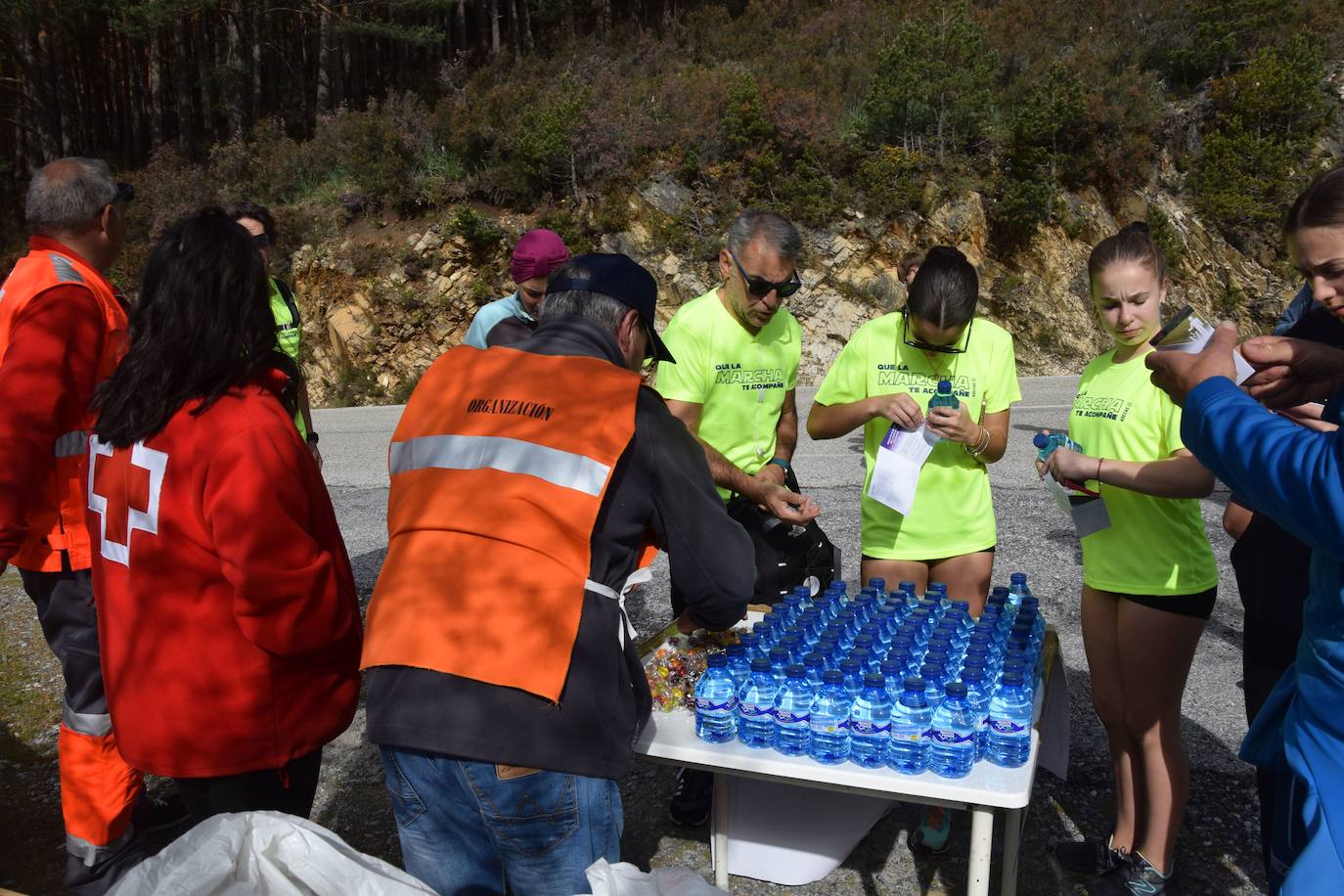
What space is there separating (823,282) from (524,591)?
1615 cm

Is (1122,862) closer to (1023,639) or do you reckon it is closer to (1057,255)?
(1023,639)

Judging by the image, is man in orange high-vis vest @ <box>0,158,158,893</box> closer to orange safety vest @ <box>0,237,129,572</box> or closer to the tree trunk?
orange safety vest @ <box>0,237,129,572</box>

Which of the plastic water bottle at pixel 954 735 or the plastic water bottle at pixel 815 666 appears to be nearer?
the plastic water bottle at pixel 954 735

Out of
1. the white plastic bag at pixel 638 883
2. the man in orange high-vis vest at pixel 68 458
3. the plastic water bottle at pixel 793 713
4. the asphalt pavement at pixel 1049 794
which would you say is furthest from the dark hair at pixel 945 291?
the man in orange high-vis vest at pixel 68 458

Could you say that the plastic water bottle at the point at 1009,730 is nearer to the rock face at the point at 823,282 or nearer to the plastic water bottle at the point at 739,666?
the plastic water bottle at the point at 739,666

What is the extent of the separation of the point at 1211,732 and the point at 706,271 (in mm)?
14179

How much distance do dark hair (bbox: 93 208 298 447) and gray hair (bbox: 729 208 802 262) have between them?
73.6 inches

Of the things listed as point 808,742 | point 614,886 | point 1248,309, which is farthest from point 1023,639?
point 1248,309

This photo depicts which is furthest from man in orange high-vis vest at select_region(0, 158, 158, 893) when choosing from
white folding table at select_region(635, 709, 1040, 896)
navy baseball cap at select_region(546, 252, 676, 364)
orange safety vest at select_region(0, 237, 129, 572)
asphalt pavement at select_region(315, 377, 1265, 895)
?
white folding table at select_region(635, 709, 1040, 896)

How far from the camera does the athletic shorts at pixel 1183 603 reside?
9.27 ft

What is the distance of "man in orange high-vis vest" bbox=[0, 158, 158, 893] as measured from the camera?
274 cm

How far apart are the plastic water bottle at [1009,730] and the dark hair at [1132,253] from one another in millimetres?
1361

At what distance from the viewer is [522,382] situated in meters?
1.99

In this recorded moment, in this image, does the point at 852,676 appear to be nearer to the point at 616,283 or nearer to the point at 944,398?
the point at 616,283
